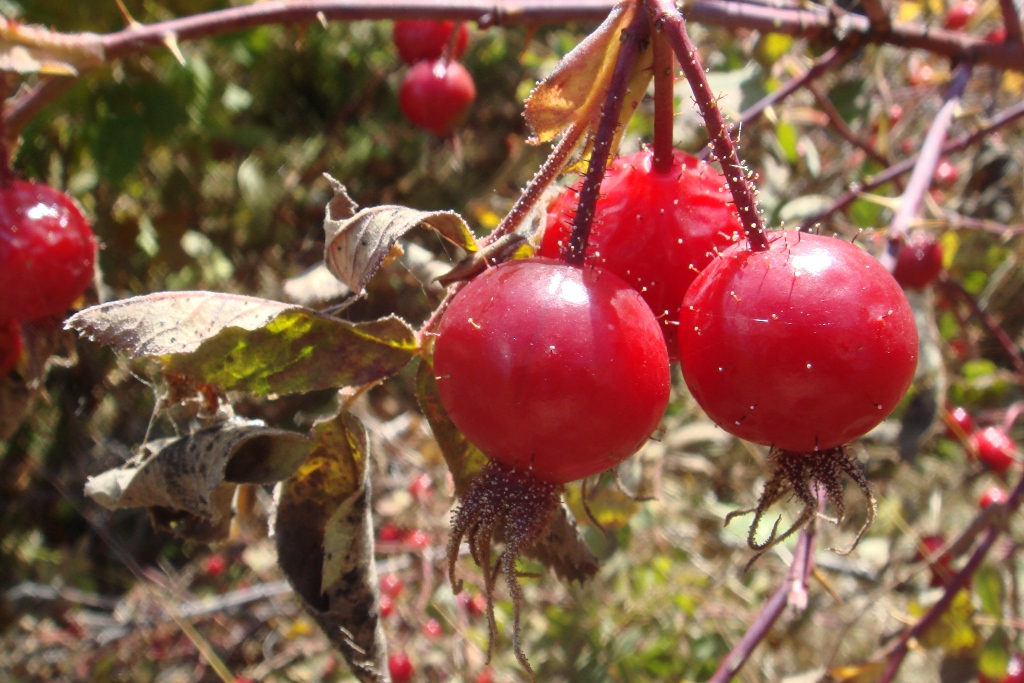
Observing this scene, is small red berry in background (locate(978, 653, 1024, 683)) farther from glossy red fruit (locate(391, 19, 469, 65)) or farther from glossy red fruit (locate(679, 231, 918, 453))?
glossy red fruit (locate(391, 19, 469, 65))

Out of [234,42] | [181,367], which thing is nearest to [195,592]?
[234,42]

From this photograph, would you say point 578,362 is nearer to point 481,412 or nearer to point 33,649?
point 481,412

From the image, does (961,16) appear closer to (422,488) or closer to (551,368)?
(422,488)

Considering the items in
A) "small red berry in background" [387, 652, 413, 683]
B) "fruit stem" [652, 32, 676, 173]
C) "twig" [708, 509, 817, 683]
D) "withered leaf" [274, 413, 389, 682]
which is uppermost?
"fruit stem" [652, 32, 676, 173]

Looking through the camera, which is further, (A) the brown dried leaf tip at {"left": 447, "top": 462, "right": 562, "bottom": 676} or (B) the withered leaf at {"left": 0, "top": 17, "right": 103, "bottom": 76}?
(B) the withered leaf at {"left": 0, "top": 17, "right": 103, "bottom": 76}

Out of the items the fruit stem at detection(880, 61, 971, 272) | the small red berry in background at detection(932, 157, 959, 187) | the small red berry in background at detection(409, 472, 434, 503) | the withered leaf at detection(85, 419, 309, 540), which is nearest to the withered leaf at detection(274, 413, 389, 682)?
the withered leaf at detection(85, 419, 309, 540)

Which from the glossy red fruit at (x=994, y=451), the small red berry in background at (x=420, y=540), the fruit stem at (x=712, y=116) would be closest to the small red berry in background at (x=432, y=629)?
the small red berry in background at (x=420, y=540)
